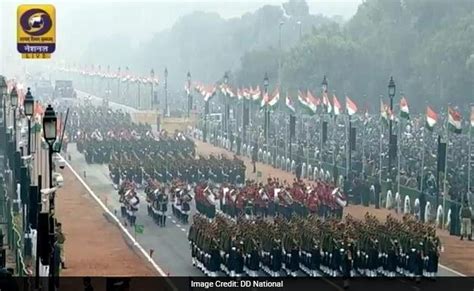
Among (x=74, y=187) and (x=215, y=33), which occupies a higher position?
(x=215, y=33)

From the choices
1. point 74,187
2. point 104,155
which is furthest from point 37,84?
point 74,187

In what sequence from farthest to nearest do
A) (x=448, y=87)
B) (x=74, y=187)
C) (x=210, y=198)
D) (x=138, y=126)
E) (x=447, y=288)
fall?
(x=448, y=87), (x=138, y=126), (x=74, y=187), (x=210, y=198), (x=447, y=288)

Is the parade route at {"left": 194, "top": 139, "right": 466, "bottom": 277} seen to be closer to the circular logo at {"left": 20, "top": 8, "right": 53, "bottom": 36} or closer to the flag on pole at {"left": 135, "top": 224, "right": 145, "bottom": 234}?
the flag on pole at {"left": 135, "top": 224, "right": 145, "bottom": 234}

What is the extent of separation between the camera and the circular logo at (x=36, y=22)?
71.4 feet

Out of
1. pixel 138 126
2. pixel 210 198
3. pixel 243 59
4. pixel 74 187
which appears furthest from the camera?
pixel 243 59

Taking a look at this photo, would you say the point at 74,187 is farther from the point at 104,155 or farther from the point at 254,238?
the point at 254,238

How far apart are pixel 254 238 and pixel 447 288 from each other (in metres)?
3.94

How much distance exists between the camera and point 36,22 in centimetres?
2184

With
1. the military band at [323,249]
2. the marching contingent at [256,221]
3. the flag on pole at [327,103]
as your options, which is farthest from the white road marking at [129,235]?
the flag on pole at [327,103]

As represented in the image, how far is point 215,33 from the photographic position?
93.2m

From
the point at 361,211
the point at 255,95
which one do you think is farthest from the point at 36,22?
the point at 255,95

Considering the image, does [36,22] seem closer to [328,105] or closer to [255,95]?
[328,105]

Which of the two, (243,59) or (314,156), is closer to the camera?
(314,156)

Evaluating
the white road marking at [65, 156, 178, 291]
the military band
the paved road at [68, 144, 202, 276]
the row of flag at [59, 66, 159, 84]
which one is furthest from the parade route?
the row of flag at [59, 66, 159, 84]
